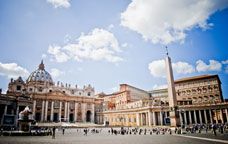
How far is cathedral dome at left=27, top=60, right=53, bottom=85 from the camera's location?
87588 mm

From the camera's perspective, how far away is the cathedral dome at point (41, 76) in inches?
3448

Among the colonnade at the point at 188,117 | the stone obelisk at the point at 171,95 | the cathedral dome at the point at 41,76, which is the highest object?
the cathedral dome at the point at 41,76

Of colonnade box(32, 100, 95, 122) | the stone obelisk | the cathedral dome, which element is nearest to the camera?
the stone obelisk

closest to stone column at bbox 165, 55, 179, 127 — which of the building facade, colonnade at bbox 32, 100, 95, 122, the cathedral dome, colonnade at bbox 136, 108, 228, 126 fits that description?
the building facade

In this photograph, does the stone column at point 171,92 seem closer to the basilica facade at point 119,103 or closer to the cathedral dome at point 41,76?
the basilica facade at point 119,103

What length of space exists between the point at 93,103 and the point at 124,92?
1987 cm

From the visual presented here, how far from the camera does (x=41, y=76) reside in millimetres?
91875

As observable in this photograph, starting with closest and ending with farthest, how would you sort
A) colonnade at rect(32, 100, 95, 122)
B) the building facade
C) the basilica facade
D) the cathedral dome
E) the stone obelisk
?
1. the stone obelisk
2. the basilica facade
3. the building facade
4. colonnade at rect(32, 100, 95, 122)
5. the cathedral dome

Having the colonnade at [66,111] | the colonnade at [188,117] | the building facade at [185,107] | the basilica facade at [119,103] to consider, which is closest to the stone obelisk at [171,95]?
the basilica facade at [119,103]

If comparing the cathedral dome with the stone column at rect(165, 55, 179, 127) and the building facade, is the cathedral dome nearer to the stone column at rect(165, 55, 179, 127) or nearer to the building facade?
the building facade

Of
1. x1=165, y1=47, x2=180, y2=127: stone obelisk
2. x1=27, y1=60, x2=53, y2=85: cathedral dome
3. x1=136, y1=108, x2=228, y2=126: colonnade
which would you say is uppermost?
x1=27, y1=60, x2=53, y2=85: cathedral dome

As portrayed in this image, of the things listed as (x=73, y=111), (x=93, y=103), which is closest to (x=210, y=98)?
(x=93, y=103)

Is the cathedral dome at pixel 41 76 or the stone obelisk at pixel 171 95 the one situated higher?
the cathedral dome at pixel 41 76

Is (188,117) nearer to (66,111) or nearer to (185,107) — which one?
(185,107)
